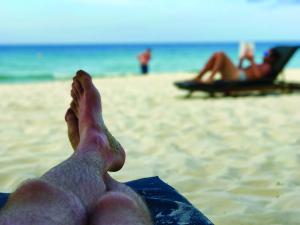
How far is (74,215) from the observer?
1508 mm

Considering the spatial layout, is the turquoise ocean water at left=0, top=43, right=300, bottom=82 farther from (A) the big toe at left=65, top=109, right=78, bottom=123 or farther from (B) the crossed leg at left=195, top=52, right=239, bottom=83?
(A) the big toe at left=65, top=109, right=78, bottom=123

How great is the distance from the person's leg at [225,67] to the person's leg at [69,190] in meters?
6.39

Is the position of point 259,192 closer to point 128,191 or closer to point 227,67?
point 128,191

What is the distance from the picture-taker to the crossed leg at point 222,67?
27.5ft

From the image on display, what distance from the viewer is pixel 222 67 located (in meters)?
8.47

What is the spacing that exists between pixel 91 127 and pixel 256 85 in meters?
6.49

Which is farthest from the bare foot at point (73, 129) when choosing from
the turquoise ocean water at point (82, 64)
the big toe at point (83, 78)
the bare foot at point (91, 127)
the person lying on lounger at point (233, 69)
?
the turquoise ocean water at point (82, 64)

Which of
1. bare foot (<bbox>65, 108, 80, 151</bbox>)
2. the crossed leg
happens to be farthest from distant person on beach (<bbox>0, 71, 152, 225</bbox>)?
the crossed leg

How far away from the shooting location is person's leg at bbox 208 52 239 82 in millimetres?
8375

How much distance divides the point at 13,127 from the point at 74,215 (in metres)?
4.10

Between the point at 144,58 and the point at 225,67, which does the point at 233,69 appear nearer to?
the point at 225,67

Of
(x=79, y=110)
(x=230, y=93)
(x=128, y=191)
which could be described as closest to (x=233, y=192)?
(x=79, y=110)

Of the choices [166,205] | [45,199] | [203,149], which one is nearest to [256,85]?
[203,149]

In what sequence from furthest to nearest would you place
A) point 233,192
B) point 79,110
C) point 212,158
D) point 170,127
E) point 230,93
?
point 230,93
point 170,127
point 212,158
point 233,192
point 79,110
